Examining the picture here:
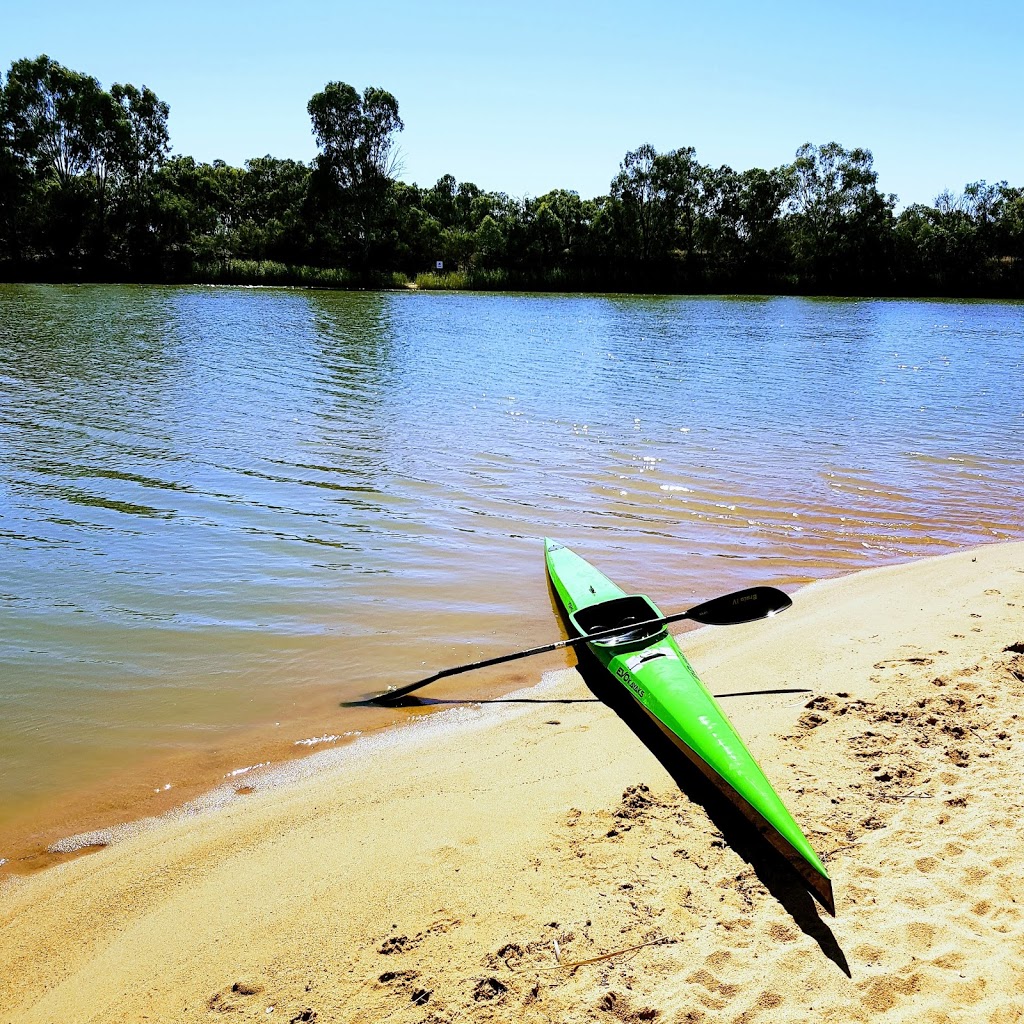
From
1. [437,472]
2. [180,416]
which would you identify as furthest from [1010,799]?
[180,416]

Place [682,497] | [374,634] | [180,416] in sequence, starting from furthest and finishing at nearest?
[180,416] < [682,497] < [374,634]

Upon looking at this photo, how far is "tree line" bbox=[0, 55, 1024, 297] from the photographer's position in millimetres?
60156

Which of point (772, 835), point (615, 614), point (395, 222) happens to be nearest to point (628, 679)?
point (615, 614)

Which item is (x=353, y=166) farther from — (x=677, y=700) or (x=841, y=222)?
(x=677, y=700)

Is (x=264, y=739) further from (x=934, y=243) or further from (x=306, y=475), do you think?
(x=934, y=243)

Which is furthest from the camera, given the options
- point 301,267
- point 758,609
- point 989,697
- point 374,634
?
point 301,267

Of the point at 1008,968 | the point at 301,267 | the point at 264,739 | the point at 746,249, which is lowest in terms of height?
the point at 264,739

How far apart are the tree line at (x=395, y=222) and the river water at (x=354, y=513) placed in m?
45.6

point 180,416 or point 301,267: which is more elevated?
point 301,267

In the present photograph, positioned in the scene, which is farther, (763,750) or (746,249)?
(746,249)

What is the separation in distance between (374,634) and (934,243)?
83.9 m

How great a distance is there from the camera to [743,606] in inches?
215

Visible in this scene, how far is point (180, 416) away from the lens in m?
13.7

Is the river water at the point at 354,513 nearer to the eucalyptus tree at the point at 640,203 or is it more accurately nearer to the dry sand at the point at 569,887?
the dry sand at the point at 569,887
